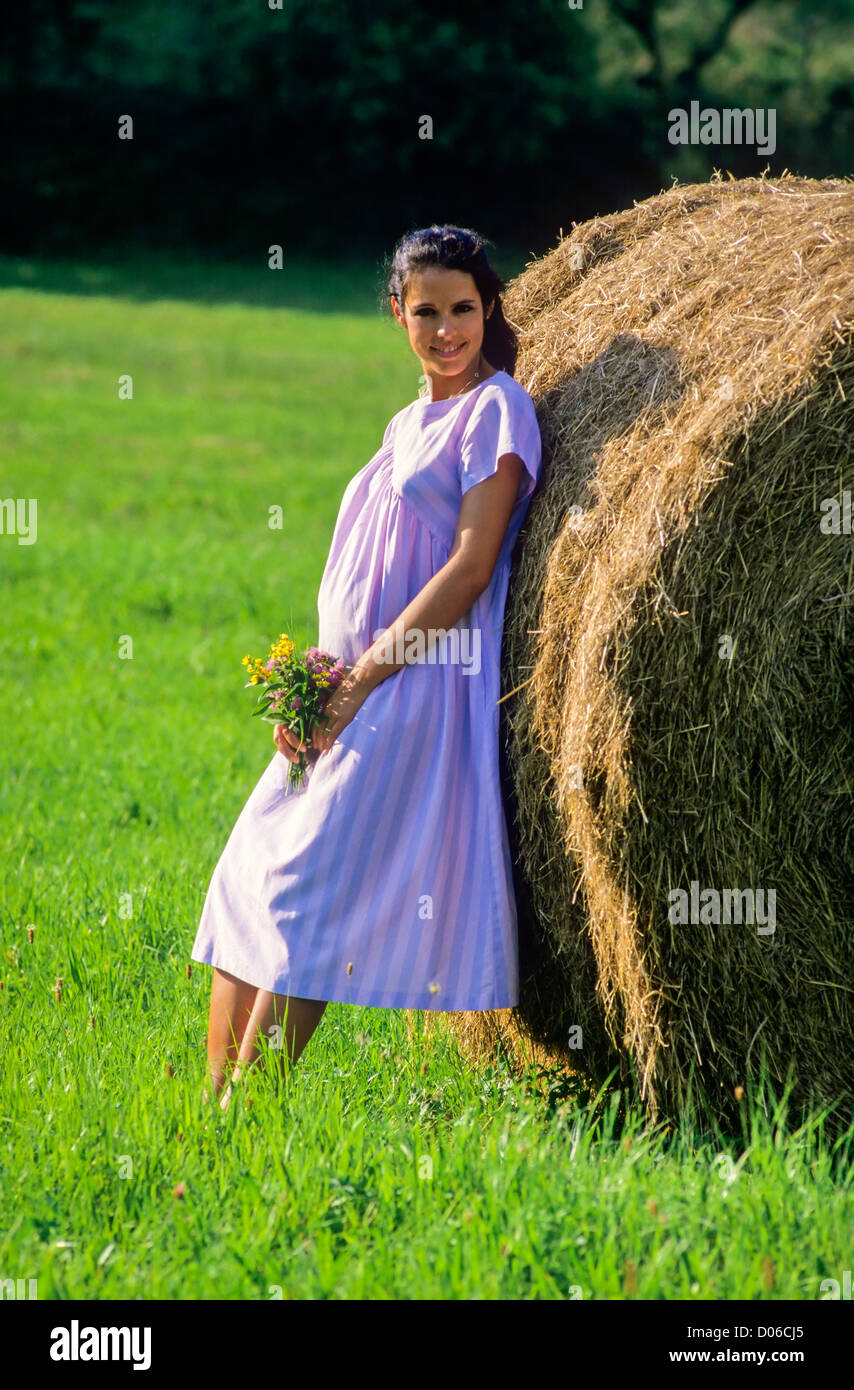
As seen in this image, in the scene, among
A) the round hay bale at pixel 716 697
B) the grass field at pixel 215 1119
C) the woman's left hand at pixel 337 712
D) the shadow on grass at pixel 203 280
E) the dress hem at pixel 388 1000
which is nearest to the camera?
the grass field at pixel 215 1119

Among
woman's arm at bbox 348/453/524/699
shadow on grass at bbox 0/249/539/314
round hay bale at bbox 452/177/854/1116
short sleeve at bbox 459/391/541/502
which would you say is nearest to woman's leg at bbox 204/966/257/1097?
round hay bale at bbox 452/177/854/1116

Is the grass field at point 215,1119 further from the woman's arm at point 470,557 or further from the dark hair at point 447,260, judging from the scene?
the woman's arm at point 470,557

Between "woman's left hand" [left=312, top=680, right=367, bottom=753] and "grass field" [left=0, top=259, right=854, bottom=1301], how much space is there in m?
0.88

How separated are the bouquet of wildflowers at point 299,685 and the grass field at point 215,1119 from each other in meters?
0.92

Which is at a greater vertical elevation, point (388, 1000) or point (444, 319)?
point (444, 319)

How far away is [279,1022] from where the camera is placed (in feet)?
12.3

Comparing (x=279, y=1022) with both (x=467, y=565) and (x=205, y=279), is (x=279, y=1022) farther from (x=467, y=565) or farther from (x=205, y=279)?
(x=205, y=279)

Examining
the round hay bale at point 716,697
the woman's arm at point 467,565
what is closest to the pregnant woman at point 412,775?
the woman's arm at point 467,565

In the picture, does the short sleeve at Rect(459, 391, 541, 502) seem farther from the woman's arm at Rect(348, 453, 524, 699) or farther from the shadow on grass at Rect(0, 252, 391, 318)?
the shadow on grass at Rect(0, 252, 391, 318)

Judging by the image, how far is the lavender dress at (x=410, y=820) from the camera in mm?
3689

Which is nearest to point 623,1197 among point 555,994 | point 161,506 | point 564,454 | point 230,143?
point 555,994

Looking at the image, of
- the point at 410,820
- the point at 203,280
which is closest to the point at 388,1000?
the point at 410,820

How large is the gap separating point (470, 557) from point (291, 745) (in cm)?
72

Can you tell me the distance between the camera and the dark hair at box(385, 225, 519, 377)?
12.7ft
